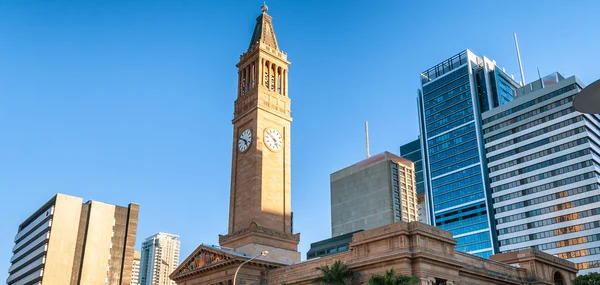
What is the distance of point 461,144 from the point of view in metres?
154

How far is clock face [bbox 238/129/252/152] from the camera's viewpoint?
70375mm

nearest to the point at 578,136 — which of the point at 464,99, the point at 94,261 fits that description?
the point at 464,99

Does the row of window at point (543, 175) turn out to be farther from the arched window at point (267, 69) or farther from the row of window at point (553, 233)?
the arched window at point (267, 69)

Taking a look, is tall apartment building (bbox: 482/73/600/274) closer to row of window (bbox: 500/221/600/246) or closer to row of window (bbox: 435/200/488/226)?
row of window (bbox: 500/221/600/246)

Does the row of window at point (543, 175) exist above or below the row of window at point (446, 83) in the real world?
below

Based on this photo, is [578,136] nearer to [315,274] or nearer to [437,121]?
[437,121]

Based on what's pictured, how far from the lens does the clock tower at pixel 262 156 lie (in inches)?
2549

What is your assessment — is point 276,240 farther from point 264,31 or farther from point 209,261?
point 264,31

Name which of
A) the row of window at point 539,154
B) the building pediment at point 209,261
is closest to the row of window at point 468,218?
the row of window at point 539,154

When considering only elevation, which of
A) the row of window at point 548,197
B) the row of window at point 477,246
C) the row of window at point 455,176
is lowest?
the row of window at point 477,246

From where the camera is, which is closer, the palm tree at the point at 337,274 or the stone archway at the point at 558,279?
the palm tree at the point at 337,274

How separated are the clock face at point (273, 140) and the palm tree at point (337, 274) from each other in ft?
83.4

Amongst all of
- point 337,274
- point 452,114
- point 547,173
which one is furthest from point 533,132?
point 337,274

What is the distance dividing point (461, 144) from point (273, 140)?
3778 inches
